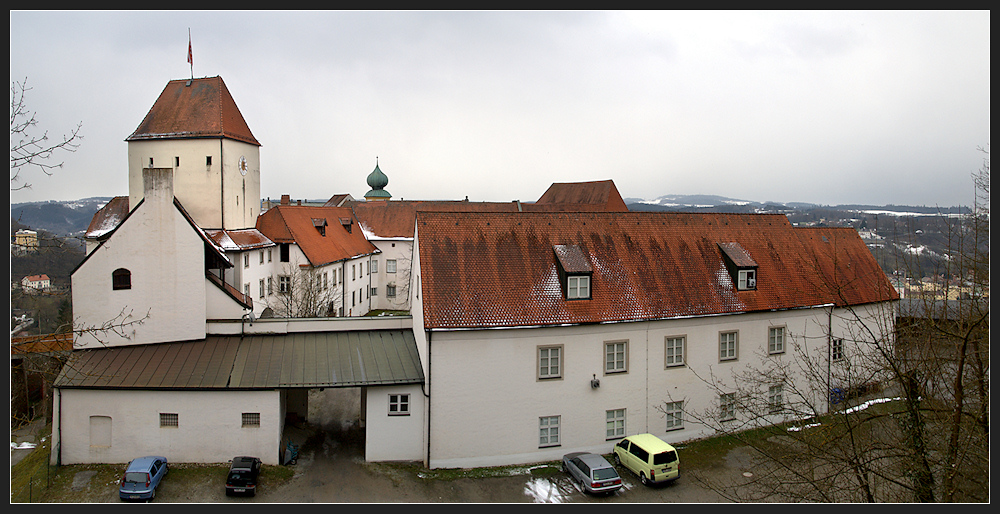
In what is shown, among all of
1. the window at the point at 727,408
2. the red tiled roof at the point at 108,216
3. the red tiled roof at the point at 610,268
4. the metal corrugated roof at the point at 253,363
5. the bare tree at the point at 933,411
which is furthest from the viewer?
the red tiled roof at the point at 108,216

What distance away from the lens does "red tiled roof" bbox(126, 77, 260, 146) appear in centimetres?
3775

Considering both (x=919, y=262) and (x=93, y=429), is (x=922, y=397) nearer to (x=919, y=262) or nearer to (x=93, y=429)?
(x=919, y=262)

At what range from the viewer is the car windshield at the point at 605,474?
17438mm

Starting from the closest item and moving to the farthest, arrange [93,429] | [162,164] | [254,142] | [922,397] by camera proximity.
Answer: [922,397], [93,429], [162,164], [254,142]

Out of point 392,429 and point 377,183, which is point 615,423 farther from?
point 377,183

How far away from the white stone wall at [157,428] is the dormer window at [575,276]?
414 inches

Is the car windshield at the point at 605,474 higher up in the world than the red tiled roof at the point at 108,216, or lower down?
lower down

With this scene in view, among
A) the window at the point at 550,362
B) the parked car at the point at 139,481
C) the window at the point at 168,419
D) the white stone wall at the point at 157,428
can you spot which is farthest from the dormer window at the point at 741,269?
the parked car at the point at 139,481

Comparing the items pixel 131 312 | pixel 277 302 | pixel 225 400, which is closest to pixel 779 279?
pixel 225 400

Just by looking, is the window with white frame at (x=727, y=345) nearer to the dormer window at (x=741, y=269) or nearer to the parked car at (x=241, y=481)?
the dormer window at (x=741, y=269)

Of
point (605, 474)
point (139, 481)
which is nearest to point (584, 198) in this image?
point (605, 474)

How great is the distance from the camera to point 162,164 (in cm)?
3788

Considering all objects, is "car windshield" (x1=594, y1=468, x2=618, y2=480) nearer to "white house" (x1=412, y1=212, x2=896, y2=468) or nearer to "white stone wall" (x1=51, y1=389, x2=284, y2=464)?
"white house" (x1=412, y1=212, x2=896, y2=468)

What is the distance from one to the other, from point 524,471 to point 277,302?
86.9 ft
